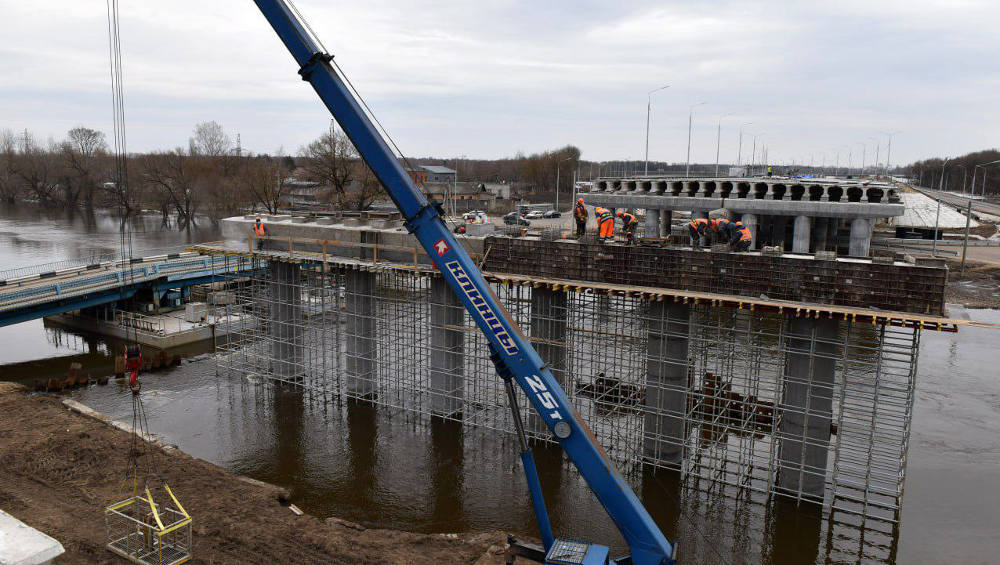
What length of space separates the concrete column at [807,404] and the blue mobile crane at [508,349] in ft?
26.5

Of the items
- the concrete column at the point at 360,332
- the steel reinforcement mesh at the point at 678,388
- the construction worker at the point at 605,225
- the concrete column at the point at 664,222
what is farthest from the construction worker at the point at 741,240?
the concrete column at the point at 664,222

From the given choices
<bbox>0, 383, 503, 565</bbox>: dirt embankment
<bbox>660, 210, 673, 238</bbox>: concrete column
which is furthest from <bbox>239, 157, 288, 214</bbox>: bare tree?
<bbox>0, 383, 503, 565</bbox>: dirt embankment

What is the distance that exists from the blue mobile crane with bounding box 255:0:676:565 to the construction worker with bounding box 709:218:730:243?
11188 mm

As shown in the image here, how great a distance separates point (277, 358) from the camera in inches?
1214

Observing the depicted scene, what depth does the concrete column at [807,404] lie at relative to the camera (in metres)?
19.5

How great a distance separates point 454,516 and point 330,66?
1275cm

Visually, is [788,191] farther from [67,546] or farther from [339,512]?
[67,546]

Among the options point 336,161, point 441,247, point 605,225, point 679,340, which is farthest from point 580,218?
point 336,161

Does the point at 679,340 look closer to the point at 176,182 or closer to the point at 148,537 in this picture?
the point at 148,537

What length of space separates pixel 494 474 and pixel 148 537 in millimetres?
10112

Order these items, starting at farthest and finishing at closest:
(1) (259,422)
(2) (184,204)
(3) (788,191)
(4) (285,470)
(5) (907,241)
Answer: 1. (2) (184,204)
2. (5) (907,241)
3. (3) (788,191)
4. (1) (259,422)
5. (4) (285,470)

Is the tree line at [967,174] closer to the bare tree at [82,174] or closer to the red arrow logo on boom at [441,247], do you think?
the red arrow logo on boom at [441,247]

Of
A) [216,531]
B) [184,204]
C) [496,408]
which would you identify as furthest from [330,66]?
[184,204]

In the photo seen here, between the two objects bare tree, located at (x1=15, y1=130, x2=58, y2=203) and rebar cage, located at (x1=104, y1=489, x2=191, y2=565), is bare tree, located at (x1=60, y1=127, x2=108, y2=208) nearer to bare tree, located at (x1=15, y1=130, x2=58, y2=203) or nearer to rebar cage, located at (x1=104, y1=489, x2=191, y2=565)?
bare tree, located at (x1=15, y1=130, x2=58, y2=203)
